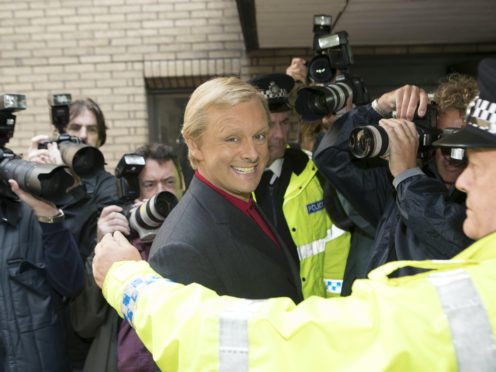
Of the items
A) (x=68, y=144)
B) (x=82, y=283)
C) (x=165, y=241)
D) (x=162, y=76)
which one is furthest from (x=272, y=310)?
(x=162, y=76)

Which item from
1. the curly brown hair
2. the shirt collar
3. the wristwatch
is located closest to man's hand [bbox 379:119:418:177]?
the curly brown hair

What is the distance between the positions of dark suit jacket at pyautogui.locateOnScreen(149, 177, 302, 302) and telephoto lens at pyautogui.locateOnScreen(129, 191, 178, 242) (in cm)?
52

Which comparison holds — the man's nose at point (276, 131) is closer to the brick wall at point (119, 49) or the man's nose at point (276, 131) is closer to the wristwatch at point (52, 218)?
the wristwatch at point (52, 218)

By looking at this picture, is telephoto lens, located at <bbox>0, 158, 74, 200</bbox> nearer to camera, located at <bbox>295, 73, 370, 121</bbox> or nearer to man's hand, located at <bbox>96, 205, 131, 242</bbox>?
man's hand, located at <bbox>96, 205, 131, 242</bbox>

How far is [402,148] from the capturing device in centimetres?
180

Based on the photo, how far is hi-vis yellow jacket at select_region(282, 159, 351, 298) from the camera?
262 cm

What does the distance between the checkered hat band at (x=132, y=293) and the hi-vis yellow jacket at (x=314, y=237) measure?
5.17ft

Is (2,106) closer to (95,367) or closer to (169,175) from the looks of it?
(169,175)

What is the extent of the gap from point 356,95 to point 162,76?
3.22 metres

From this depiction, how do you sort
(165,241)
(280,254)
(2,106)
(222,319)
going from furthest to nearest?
(2,106) → (280,254) → (165,241) → (222,319)

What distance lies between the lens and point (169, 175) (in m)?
2.69

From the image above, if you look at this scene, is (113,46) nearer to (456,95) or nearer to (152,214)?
(152,214)

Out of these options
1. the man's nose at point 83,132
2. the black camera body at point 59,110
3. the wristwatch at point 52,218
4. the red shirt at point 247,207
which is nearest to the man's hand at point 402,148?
the red shirt at point 247,207

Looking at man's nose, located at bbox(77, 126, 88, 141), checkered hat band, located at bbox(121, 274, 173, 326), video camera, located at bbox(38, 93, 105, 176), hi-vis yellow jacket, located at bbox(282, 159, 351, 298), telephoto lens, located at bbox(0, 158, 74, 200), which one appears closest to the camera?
checkered hat band, located at bbox(121, 274, 173, 326)
